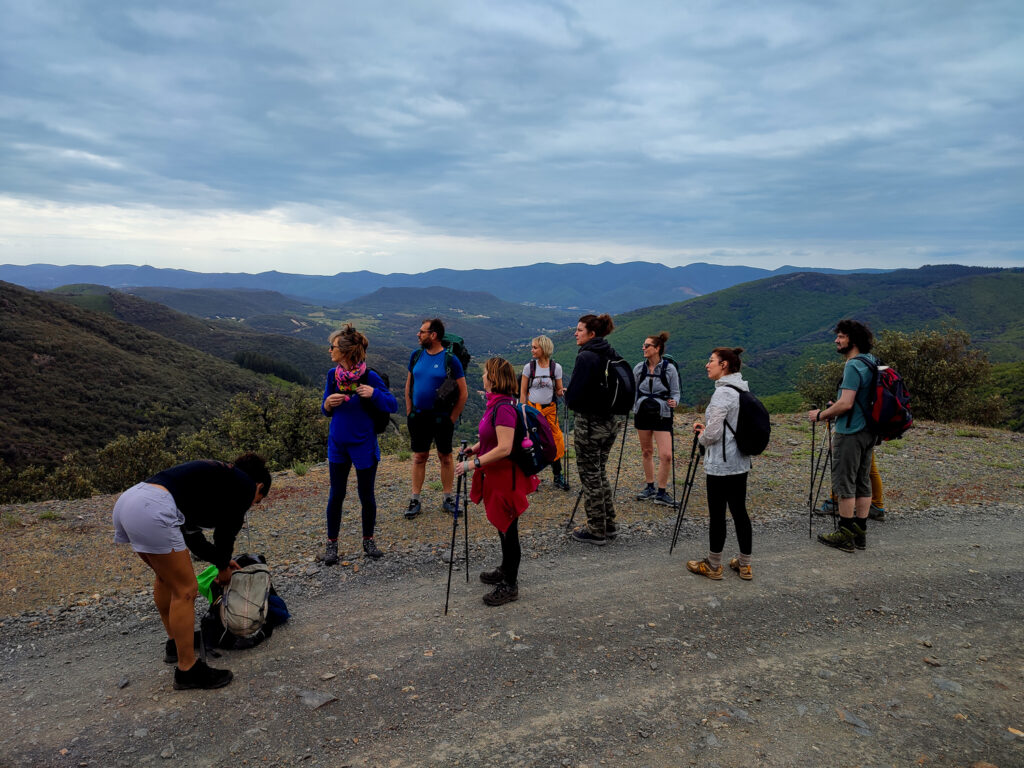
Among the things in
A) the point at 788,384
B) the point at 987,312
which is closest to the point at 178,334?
the point at 788,384

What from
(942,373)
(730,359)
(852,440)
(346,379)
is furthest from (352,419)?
(942,373)

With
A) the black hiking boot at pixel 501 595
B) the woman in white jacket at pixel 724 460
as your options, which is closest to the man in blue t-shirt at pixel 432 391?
the black hiking boot at pixel 501 595

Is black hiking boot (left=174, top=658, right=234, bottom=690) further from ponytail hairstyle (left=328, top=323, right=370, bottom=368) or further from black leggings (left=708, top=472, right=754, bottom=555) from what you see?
black leggings (left=708, top=472, right=754, bottom=555)

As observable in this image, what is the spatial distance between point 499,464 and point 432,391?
222 centimetres

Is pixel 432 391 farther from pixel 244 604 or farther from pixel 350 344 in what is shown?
pixel 244 604

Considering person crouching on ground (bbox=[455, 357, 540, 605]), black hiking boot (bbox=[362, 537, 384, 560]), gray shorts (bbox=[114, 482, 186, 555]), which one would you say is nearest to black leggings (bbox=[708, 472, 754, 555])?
person crouching on ground (bbox=[455, 357, 540, 605])

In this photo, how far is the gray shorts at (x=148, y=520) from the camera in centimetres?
349

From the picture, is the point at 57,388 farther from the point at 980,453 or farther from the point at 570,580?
the point at 980,453

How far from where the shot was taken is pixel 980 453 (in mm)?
11883

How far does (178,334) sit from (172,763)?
171099 mm

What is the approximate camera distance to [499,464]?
4.84 m

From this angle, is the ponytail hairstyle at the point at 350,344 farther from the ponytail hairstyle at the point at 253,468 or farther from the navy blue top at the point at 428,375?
the ponytail hairstyle at the point at 253,468

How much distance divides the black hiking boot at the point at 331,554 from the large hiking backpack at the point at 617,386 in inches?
143

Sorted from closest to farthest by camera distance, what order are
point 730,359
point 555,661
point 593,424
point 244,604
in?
point 555,661 < point 244,604 < point 730,359 < point 593,424
